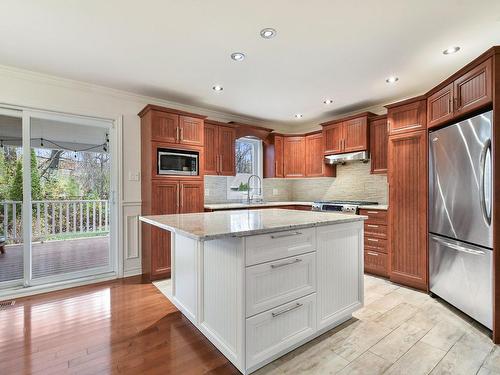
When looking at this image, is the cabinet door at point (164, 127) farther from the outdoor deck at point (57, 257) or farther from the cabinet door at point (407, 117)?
the cabinet door at point (407, 117)

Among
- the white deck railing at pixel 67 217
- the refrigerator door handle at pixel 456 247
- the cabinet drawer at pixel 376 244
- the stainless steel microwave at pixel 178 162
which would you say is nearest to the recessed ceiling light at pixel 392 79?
the refrigerator door handle at pixel 456 247

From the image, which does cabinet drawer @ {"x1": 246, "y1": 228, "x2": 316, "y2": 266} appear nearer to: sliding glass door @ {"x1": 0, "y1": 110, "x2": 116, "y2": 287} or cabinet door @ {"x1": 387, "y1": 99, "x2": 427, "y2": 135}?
cabinet door @ {"x1": 387, "y1": 99, "x2": 427, "y2": 135}

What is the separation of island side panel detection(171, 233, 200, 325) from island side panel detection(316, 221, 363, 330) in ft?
3.19

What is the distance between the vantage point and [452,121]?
2592 mm

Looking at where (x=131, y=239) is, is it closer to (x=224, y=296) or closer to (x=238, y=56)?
(x=224, y=296)

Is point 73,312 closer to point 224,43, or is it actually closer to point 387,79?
point 224,43

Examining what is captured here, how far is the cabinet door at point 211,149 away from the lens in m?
4.02

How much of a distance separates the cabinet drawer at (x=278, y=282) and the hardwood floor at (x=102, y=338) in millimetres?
482

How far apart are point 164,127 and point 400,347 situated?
335 centimetres

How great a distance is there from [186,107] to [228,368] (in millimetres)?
3508

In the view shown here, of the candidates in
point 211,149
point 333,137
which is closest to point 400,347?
point 333,137

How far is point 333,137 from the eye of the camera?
14.2ft

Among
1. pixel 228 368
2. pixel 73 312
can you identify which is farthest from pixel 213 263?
pixel 73 312

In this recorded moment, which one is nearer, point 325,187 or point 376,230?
point 376,230
